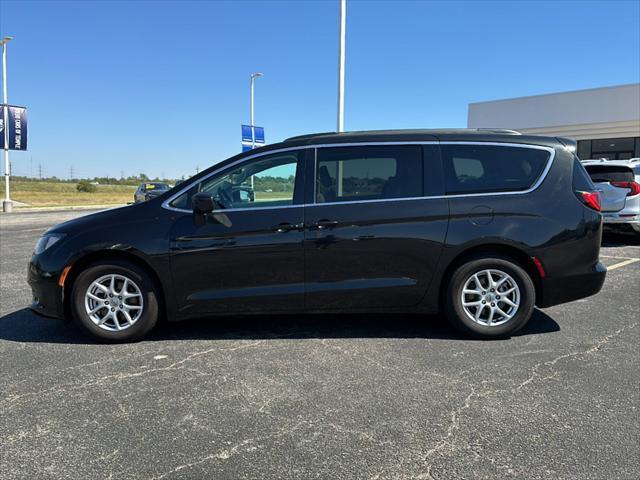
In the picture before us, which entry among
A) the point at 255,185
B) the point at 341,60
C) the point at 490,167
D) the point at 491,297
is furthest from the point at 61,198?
the point at 491,297

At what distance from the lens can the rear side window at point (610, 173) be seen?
922cm

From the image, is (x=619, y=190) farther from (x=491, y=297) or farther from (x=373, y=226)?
(x=373, y=226)

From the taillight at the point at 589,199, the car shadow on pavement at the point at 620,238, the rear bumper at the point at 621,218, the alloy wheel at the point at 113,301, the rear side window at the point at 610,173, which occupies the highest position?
the rear side window at the point at 610,173

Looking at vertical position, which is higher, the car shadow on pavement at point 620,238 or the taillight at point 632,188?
the taillight at point 632,188

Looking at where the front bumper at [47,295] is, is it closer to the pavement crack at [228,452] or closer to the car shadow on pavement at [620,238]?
the pavement crack at [228,452]

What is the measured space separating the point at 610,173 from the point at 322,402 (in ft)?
29.1

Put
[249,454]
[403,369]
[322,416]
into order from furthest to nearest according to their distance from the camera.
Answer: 1. [403,369]
2. [322,416]
3. [249,454]

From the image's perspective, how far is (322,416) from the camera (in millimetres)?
2895

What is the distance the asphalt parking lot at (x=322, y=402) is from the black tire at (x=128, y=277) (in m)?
0.14

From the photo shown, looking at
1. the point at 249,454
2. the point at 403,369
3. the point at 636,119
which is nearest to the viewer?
the point at 249,454

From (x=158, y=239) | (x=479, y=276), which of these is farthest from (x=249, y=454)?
(x=479, y=276)

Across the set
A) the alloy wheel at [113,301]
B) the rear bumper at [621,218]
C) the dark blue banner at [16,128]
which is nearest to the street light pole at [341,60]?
the rear bumper at [621,218]

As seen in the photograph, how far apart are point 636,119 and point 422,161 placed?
938 inches

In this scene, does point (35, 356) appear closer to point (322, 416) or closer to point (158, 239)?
point (158, 239)
